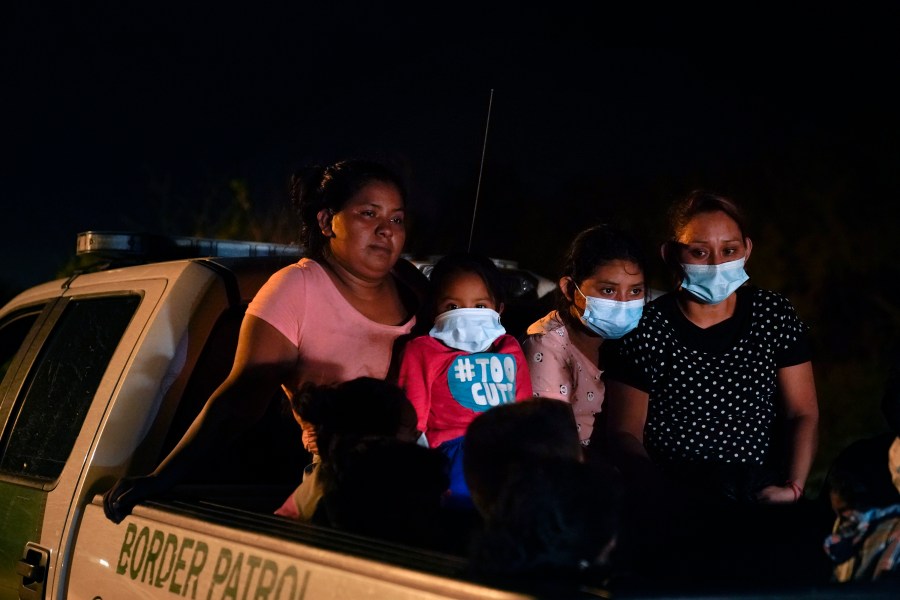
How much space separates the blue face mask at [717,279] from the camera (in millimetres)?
3598

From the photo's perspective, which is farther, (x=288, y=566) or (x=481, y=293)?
(x=481, y=293)

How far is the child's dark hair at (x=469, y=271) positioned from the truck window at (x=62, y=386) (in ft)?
3.35

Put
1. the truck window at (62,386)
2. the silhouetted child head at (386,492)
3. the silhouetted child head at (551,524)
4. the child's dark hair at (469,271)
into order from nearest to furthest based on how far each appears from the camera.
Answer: the silhouetted child head at (551,524), the silhouetted child head at (386,492), the child's dark hair at (469,271), the truck window at (62,386)

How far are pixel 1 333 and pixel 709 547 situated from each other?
308 centimetres

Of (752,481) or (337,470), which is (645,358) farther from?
(337,470)

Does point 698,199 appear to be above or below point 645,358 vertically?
above

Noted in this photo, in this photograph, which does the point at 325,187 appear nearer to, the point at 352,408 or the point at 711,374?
the point at 352,408

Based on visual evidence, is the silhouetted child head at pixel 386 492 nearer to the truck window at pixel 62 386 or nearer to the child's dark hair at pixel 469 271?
the child's dark hair at pixel 469 271

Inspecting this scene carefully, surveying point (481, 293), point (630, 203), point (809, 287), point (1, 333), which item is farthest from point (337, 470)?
point (630, 203)

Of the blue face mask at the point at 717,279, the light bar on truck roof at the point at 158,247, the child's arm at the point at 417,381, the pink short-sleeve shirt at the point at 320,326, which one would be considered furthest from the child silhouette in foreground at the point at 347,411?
the light bar on truck roof at the point at 158,247

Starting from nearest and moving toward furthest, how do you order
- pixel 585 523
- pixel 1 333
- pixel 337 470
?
pixel 585 523 → pixel 337 470 → pixel 1 333

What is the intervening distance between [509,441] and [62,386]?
7.21 feet

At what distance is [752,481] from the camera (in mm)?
3373

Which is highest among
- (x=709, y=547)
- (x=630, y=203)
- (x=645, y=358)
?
(x=630, y=203)
